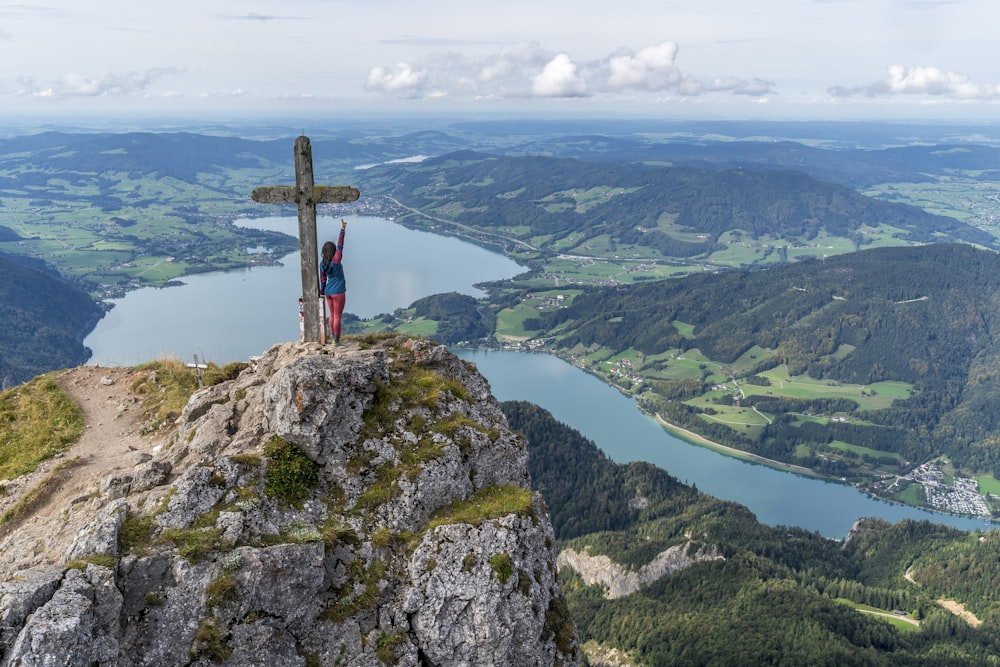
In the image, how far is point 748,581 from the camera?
80500mm

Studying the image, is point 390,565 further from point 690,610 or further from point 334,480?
point 690,610

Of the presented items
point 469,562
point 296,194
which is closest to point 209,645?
point 469,562

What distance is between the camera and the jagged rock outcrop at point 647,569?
86.2 meters

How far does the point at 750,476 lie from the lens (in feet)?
449

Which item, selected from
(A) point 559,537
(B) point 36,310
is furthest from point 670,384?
(B) point 36,310

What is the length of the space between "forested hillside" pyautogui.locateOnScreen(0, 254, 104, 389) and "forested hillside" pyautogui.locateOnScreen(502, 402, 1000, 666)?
98.2 m

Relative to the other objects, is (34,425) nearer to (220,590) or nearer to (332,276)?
(332,276)

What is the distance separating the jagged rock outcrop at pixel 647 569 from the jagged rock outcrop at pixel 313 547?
7878 cm

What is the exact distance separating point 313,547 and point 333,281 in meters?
7.82

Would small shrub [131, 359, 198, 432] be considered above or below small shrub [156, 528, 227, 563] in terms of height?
below

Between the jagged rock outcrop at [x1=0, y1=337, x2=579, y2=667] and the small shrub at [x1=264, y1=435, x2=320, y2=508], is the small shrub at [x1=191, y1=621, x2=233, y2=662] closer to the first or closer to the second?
the jagged rock outcrop at [x1=0, y1=337, x2=579, y2=667]

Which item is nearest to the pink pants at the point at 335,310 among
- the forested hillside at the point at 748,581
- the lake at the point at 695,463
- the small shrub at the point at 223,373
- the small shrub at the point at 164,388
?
the small shrub at the point at 223,373

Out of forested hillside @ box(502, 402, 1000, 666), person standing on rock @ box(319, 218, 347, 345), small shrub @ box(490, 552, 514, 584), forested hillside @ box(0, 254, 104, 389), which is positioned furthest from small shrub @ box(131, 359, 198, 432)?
forested hillside @ box(0, 254, 104, 389)

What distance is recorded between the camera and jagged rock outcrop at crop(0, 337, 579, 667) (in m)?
9.64
